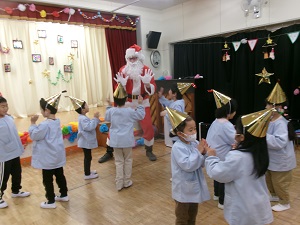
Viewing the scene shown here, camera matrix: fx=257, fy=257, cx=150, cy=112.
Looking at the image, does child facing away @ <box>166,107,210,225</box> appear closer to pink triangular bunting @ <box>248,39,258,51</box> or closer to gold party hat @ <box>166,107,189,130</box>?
gold party hat @ <box>166,107,189,130</box>

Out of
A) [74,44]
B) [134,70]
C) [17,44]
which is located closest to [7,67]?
[17,44]

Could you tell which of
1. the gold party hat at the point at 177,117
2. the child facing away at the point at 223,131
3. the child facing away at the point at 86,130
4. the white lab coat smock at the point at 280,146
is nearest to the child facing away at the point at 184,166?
the gold party hat at the point at 177,117

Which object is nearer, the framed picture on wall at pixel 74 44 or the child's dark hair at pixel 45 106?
the child's dark hair at pixel 45 106

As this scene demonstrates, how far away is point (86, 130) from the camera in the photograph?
10.5 ft

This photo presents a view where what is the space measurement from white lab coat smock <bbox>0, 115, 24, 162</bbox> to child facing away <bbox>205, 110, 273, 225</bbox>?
2.20m

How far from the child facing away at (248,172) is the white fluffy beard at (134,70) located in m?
2.70

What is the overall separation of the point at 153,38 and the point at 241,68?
2098 mm

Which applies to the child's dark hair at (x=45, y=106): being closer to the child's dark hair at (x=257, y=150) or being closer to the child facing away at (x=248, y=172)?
the child facing away at (x=248, y=172)

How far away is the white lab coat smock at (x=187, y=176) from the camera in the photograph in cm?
170

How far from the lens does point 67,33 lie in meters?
6.09

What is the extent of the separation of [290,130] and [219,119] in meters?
0.65

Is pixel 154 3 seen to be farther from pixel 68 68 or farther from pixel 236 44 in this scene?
pixel 68 68

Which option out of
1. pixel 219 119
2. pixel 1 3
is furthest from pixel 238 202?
pixel 1 3

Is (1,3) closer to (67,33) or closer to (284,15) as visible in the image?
(67,33)
